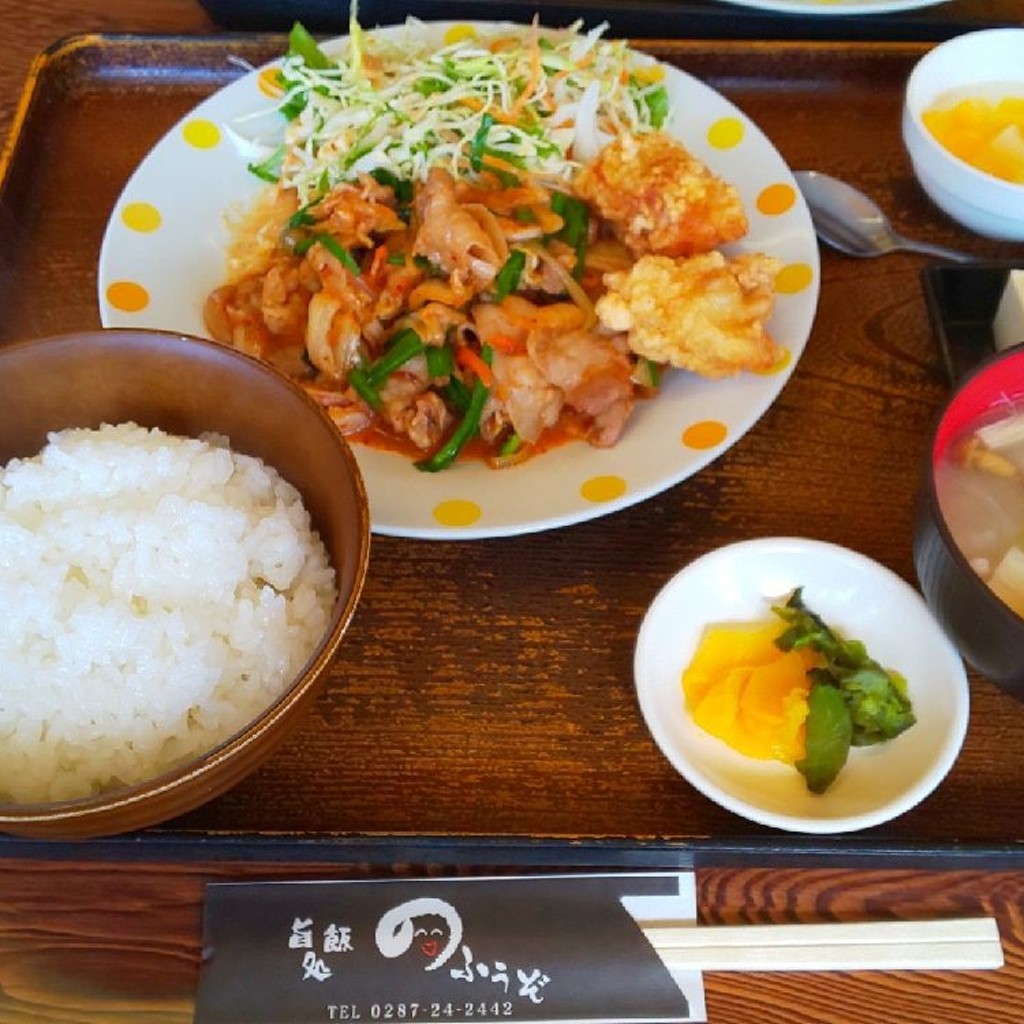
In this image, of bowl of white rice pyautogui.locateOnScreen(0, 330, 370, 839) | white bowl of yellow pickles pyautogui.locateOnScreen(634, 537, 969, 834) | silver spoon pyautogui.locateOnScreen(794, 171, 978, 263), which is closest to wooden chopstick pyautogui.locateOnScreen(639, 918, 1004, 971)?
white bowl of yellow pickles pyautogui.locateOnScreen(634, 537, 969, 834)

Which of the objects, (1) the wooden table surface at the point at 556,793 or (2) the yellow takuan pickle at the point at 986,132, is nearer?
(1) the wooden table surface at the point at 556,793

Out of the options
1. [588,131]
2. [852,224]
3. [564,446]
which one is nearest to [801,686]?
[564,446]

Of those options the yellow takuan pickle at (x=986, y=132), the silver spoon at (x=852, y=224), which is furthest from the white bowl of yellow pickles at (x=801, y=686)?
the yellow takuan pickle at (x=986, y=132)

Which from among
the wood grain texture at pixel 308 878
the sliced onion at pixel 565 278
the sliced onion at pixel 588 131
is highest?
the sliced onion at pixel 588 131

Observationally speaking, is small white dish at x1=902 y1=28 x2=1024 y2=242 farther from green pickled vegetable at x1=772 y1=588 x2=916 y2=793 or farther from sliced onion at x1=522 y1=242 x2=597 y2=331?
green pickled vegetable at x1=772 y1=588 x2=916 y2=793

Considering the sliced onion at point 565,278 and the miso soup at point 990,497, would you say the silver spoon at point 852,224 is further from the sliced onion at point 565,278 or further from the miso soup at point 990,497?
the miso soup at point 990,497

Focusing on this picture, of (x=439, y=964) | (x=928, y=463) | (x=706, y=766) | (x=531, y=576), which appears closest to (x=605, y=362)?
(x=531, y=576)

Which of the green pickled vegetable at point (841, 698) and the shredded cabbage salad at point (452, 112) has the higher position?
the shredded cabbage salad at point (452, 112)
